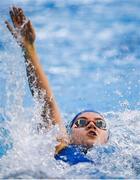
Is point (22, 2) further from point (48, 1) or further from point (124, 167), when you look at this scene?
point (124, 167)

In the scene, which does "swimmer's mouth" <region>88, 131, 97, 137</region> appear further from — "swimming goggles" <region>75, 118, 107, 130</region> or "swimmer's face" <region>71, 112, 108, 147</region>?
"swimming goggles" <region>75, 118, 107, 130</region>

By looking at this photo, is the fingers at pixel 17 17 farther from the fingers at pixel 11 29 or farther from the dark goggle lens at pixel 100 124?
the dark goggle lens at pixel 100 124

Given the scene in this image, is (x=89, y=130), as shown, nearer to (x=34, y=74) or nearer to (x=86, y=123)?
(x=86, y=123)

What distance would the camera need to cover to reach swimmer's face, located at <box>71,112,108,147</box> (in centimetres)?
623

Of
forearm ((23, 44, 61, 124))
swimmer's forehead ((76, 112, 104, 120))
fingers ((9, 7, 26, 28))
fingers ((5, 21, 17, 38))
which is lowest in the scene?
swimmer's forehead ((76, 112, 104, 120))

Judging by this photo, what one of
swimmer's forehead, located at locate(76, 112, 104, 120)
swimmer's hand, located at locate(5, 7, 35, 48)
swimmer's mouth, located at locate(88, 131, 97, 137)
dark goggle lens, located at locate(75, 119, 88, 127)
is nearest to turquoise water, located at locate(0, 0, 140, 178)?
swimmer's forehead, located at locate(76, 112, 104, 120)

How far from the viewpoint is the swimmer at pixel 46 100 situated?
580 centimetres

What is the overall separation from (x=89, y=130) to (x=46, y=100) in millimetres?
877

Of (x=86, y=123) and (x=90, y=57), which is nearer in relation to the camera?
(x=86, y=123)

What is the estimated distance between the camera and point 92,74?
15242 millimetres

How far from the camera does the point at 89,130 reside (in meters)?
6.32

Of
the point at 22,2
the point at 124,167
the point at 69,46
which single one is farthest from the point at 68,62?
the point at 124,167

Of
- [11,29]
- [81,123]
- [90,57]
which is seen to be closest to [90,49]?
[90,57]

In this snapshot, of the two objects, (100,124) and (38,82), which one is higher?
(38,82)
